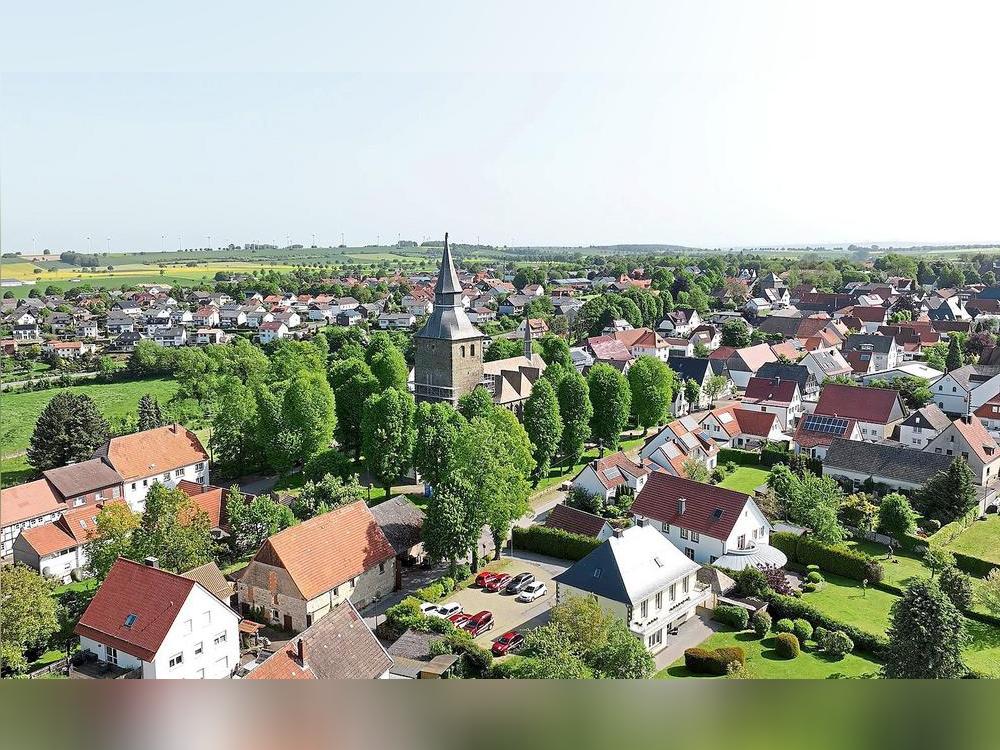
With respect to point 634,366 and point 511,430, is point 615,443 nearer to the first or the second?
point 634,366

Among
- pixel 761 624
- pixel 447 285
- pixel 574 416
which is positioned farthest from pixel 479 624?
pixel 447 285

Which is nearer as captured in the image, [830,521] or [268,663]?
[268,663]

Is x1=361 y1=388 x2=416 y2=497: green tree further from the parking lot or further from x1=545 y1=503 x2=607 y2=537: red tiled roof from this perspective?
the parking lot

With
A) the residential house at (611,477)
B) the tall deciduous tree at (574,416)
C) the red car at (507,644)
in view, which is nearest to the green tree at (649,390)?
the tall deciduous tree at (574,416)

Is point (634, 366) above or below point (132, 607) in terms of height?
above

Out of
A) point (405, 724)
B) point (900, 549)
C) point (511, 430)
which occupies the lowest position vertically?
point (900, 549)

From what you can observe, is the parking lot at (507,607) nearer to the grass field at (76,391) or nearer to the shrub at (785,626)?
the shrub at (785,626)

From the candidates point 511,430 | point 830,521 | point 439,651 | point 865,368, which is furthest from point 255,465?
point 865,368

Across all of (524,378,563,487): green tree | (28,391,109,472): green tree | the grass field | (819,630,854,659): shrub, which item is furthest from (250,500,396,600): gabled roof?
the grass field

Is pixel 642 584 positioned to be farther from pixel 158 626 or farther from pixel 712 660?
pixel 158 626
